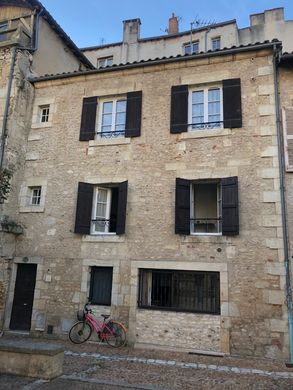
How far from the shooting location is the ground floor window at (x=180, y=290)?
8102 millimetres

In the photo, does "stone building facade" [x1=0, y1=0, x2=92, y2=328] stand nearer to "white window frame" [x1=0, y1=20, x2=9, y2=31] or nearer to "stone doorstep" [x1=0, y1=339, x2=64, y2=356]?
"white window frame" [x1=0, y1=20, x2=9, y2=31]

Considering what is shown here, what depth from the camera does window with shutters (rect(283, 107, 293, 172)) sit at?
8127 mm

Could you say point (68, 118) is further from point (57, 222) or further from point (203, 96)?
point (203, 96)

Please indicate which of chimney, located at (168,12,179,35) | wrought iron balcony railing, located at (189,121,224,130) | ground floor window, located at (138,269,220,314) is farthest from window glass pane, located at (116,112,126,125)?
chimney, located at (168,12,179,35)

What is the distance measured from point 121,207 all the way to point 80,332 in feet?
10.8

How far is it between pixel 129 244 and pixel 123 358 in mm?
2711

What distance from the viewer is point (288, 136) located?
829 centimetres

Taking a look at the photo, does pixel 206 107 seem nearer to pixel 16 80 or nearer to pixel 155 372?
pixel 16 80

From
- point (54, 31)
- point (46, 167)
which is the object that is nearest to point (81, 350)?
point (46, 167)

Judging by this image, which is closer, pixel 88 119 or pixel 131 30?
pixel 88 119

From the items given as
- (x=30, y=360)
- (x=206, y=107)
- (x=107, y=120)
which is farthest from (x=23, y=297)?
(x=206, y=107)

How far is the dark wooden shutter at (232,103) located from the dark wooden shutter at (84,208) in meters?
4.05

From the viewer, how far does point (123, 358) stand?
709 centimetres

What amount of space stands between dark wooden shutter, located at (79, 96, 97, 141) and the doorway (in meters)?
3.97
